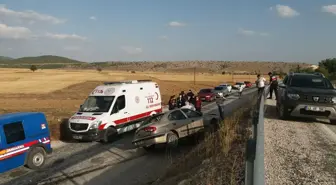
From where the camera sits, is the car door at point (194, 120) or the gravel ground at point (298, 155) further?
the car door at point (194, 120)

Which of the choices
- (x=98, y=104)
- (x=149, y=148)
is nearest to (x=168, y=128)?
(x=149, y=148)

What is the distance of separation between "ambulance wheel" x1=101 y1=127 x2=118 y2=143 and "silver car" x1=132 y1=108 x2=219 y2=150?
8.33 feet

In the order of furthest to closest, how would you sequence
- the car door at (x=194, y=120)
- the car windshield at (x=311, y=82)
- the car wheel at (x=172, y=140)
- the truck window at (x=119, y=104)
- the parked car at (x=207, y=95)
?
the parked car at (x=207, y=95) → the truck window at (x=119, y=104) → the car door at (x=194, y=120) → the car windshield at (x=311, y=82) → the car wheel at (x=172, y=140)

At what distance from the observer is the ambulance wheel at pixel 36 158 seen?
1053 centimetres

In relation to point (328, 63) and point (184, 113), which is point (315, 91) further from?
point (328, 63)

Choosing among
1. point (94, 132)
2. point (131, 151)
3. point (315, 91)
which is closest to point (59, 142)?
point (94, 132)

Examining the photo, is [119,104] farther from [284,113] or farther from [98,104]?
[284,113]

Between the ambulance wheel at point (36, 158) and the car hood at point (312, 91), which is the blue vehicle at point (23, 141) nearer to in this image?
the ambulance wheel at point (36, 158)

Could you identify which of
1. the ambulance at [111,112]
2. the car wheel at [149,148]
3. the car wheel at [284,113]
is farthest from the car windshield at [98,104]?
the car wheel at [284,113]

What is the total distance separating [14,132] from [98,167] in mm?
2901

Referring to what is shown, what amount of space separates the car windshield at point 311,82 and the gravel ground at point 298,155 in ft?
7.85

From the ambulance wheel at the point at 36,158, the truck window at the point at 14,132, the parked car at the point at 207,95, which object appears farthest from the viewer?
the parked car at the point at 207,95

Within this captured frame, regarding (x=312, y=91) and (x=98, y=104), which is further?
(x=98, y=104)

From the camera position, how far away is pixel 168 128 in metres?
11.5
